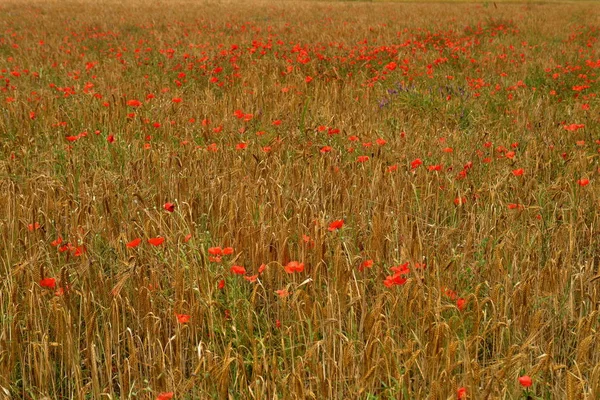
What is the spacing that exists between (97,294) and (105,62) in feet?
17.7

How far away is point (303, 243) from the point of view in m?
2.13

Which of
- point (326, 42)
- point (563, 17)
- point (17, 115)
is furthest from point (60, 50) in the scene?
point (563, 17)

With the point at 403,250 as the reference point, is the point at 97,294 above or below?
below

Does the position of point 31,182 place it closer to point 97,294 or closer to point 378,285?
point 97,294

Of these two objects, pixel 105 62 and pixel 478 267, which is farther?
pixel 105 62

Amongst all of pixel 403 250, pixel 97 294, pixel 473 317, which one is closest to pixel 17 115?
pixel 97 294

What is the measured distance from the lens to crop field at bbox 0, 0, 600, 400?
5.29 ft

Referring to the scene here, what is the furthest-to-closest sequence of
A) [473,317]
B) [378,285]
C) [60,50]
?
Answer: [60,50]
[378,285]
[473,317]

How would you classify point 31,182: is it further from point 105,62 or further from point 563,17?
point 563,17

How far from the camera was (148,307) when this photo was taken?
1.88 metres

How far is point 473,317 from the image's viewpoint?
5.90 ft

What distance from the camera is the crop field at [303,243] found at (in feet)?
5.29

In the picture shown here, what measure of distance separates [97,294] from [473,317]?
112cm

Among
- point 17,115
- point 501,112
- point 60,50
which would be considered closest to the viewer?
point 17,115
